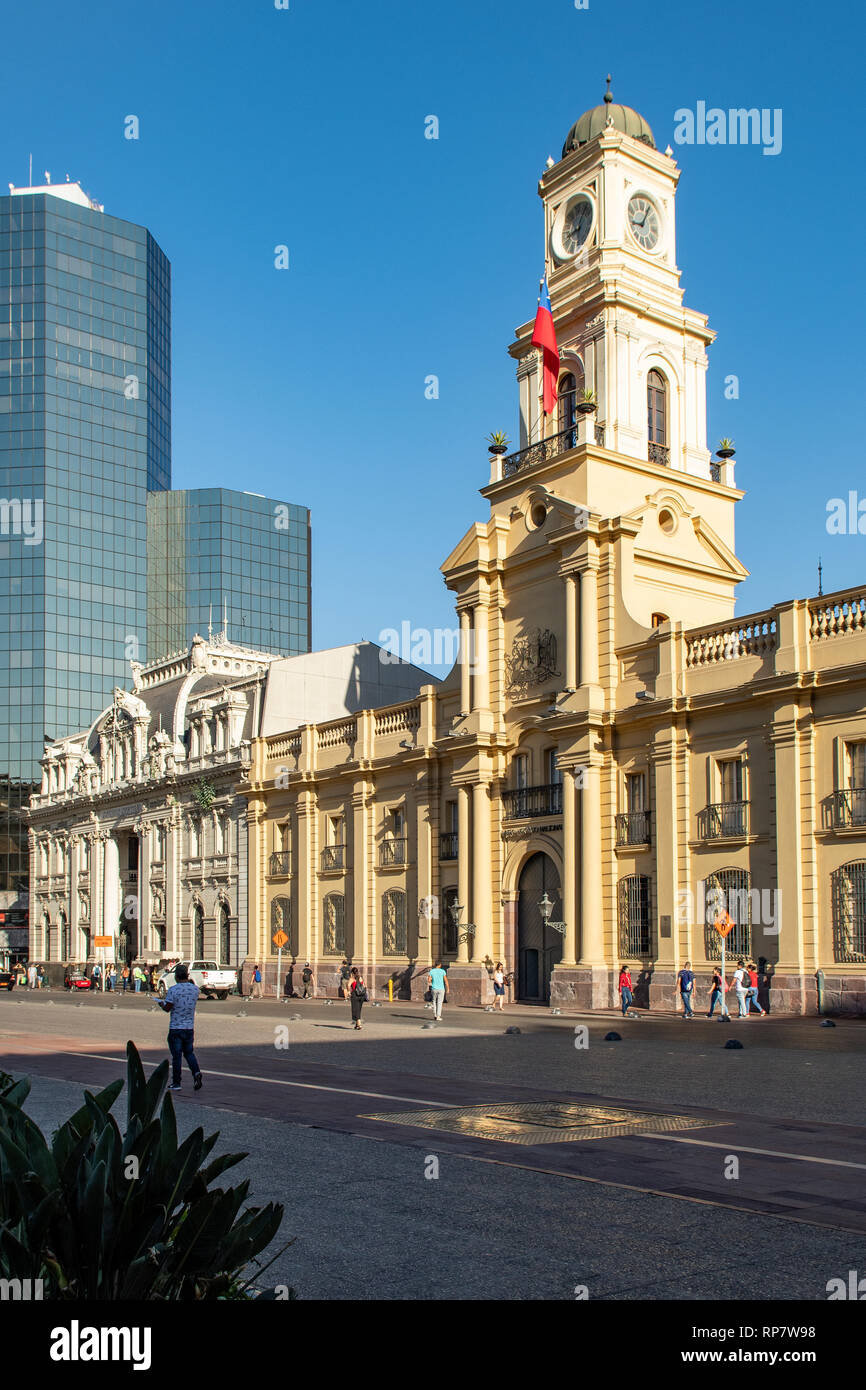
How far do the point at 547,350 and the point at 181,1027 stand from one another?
3105 cm

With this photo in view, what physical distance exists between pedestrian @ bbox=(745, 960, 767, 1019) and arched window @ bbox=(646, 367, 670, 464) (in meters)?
17.8

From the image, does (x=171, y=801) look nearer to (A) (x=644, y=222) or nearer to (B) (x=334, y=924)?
(B) (x=334, y=924)

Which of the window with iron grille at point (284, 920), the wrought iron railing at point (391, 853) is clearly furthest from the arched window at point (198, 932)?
the wrought iron railing at point (391, 853)

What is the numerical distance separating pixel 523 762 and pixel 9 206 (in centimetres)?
10674

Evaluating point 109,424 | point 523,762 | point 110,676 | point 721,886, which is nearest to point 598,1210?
point 721,886

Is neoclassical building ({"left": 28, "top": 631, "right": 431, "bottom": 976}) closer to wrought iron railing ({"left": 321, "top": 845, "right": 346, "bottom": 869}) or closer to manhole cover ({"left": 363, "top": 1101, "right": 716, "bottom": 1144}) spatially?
wrought iron railing ({"left": 321, "top": 845, "right": 346, "bottom": 869})

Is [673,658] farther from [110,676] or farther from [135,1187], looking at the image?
[110,676]

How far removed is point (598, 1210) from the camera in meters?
8.28

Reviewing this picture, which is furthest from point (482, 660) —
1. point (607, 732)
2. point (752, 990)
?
point (752, 990)

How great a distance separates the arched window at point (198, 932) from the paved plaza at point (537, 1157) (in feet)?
123

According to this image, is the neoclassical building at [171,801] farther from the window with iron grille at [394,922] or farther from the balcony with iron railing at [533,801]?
the balcony with iron railing at [533,801]

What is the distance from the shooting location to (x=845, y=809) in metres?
29.8

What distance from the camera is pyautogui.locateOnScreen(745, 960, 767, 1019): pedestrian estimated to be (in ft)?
101

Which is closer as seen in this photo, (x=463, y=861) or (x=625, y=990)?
(x=625, y=990)
